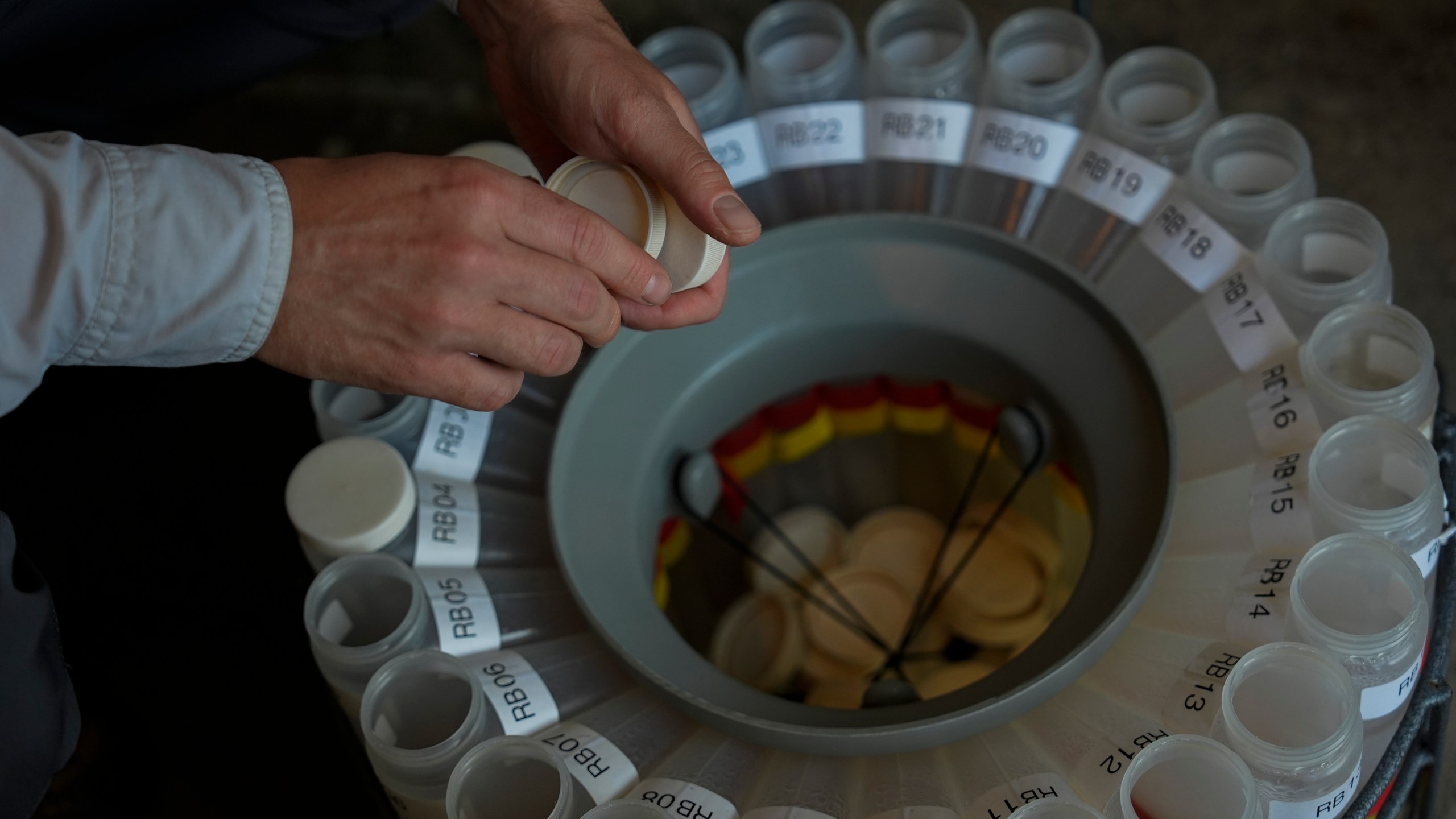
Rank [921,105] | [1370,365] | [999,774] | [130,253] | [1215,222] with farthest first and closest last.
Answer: [921,105]
[1215,222]
[1370,365]
[999,774]
[130,253]

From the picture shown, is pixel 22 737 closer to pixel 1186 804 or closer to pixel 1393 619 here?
pixel 1186 804

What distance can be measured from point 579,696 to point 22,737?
0.47 meters

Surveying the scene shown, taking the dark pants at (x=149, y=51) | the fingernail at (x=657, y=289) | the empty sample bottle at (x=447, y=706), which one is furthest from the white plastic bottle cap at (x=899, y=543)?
the dark pants at (x=149, y=51)

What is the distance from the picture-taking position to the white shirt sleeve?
0.90 m

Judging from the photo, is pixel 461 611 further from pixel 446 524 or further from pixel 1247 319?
pixel 1247 319

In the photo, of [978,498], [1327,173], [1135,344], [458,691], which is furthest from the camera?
[1327,173]

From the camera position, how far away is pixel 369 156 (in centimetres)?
101

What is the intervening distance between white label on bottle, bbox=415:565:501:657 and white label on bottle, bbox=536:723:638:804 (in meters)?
0.12

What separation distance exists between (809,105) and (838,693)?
0.74m

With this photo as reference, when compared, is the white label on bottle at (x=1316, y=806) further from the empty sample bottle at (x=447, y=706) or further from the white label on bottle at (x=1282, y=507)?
the empty sample bottle at (x=447, y=706)

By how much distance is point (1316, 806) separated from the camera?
946 millimetres

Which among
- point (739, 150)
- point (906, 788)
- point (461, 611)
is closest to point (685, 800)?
point (906, 788)

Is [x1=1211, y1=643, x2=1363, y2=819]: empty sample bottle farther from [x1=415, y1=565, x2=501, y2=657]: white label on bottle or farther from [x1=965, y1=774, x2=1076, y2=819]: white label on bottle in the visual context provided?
[x1=415, y1=565, x2=501, y2=657]: white label on bottle

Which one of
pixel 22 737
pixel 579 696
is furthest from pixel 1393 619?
pixel 22 737
